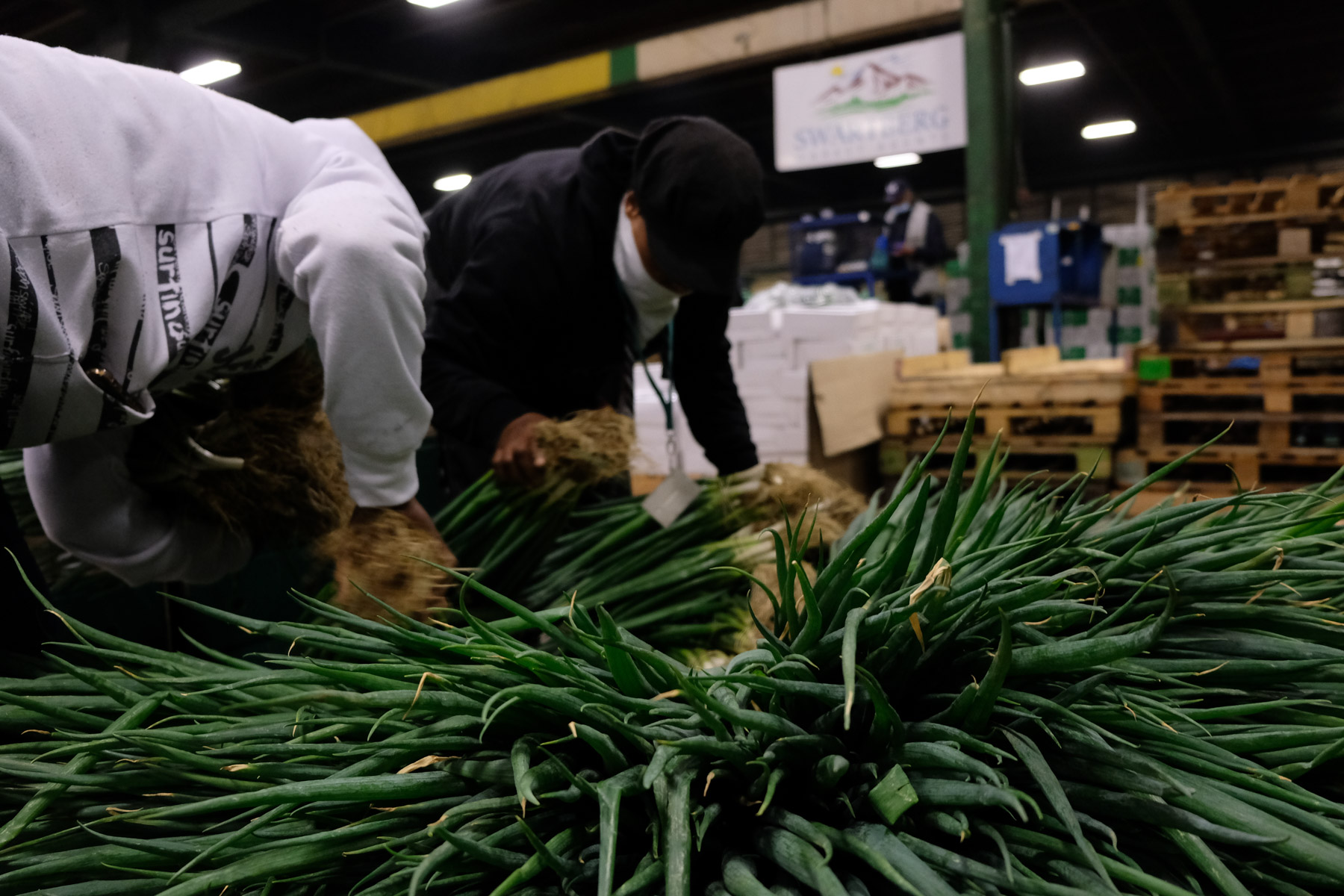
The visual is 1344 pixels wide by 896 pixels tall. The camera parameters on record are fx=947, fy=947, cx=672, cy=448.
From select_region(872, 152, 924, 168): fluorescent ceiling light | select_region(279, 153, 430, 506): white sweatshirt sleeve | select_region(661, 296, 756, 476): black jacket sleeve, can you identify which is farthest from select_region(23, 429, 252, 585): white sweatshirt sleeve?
select_region(872, 152, 924, 168): fluorescent ceiling light

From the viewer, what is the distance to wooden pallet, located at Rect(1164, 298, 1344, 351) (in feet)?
8.64

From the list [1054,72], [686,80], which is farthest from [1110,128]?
[686,80]

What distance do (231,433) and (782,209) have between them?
15457mm

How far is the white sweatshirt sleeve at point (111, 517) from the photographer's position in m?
1.10

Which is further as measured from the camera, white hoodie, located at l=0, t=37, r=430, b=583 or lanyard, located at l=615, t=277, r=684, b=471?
lanyard, located at l=615, t=277, r=684, b=471

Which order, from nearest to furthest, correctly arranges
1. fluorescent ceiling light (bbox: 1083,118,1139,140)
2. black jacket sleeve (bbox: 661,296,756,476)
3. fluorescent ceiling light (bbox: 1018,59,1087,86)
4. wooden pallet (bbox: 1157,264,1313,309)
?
black jacket sleeve (bbox: 661,296,756,476), wooden pallet (bbox: 1157,264,1313,309), fluorescent ceiling light (bbox: 1018,59,1087,86), fluorescent ceiling light (bbox: 1083,118,1139,140)

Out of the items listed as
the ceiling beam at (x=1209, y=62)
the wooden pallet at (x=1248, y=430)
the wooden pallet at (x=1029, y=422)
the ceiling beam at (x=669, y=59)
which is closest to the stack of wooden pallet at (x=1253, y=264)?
the wooden pallet at (x=1248, y=430)

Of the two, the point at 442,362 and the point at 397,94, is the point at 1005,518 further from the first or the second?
the point at 397,94

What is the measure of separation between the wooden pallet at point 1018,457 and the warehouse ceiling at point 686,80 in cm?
204

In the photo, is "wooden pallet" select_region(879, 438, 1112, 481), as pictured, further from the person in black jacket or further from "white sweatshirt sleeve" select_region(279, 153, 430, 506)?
"white sweatshirt sleeve" select_region(279, 153, 430, 506)

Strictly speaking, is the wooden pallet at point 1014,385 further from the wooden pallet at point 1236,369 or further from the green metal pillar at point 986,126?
the green metal pillar at point 986,126

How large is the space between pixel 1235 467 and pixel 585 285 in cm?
219

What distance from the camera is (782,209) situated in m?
15.9

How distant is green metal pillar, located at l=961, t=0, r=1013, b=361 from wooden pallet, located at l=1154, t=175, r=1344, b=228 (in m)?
1.01
